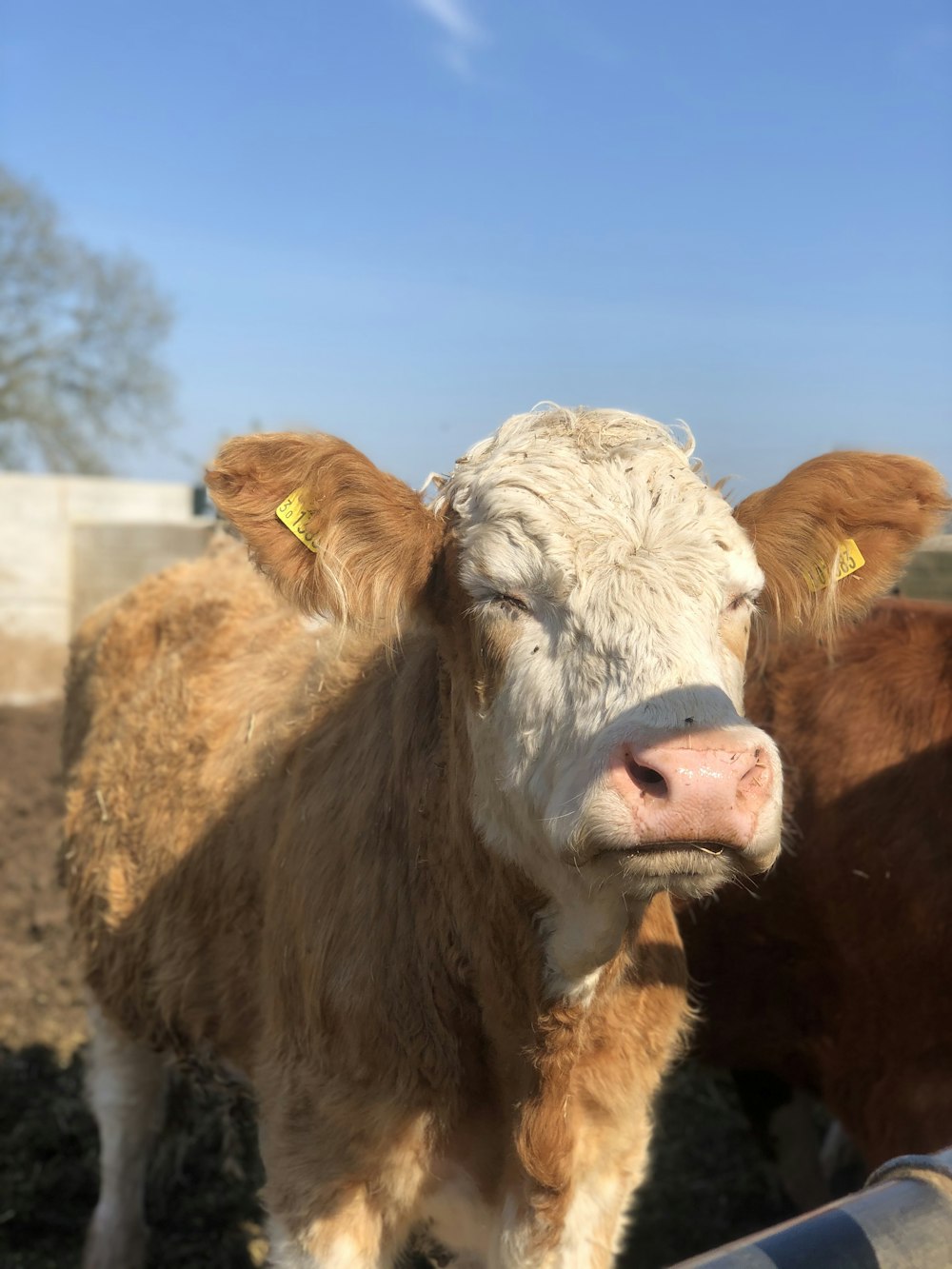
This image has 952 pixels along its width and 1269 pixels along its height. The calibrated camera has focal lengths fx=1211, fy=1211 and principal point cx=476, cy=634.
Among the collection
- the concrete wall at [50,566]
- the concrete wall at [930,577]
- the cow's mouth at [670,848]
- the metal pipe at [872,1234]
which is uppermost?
the metal pipe at [872,1234]

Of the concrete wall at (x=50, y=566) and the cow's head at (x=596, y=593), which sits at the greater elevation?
the cow's head at (x=596, y=593)

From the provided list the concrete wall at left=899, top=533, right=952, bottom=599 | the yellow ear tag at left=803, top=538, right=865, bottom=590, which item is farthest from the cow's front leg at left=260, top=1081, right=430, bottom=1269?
the concrete wall at left=899, top=533, right=952, bottom=599

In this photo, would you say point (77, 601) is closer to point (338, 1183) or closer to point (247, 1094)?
point (247, 1094)

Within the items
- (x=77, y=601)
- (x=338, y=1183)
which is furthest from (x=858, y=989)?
(x=77, y=601)

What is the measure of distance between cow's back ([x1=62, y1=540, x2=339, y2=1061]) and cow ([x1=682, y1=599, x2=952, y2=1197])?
1343mm

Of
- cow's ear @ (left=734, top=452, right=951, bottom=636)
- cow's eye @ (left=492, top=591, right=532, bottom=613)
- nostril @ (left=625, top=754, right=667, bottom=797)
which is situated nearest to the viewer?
nostril @ (left=625, top=754, right=667, bottom=797)

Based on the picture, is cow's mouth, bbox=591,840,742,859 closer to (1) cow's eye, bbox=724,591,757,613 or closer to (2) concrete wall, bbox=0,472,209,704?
(1) cow's eye, bbox=724,591,757,613

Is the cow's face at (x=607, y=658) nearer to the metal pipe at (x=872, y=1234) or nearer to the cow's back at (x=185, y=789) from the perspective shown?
the metal pipe at (x=872, y=1234)

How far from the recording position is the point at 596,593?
6.98 ft

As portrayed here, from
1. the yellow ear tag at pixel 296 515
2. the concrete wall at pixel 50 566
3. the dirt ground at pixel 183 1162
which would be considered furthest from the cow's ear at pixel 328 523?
the concrete wall at pixel 50 566

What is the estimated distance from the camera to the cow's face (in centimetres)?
185

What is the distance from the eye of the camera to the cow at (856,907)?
10.7ft

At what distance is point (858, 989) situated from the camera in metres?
3.44

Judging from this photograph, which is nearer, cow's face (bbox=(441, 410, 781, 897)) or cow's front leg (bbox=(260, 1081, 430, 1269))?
cow's face (bbox=(441, 410, 781, 897))
